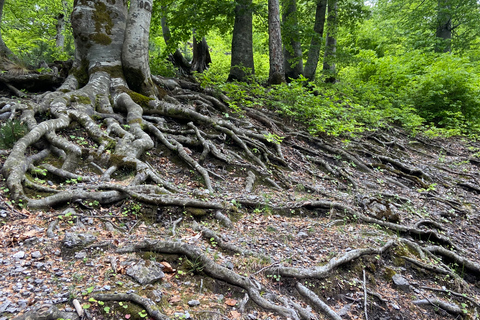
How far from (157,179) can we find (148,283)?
2.23 m

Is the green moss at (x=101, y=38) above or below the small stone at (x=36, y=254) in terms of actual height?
above

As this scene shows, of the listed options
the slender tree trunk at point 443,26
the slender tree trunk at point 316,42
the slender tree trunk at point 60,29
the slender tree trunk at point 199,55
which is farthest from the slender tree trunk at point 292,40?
the slender tree trunk at point 60,29

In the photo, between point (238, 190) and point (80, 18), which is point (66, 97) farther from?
point (238, 190)

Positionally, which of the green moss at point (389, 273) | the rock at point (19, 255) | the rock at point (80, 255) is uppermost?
the rock at point (19, 255)

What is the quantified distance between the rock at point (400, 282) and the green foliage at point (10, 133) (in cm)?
646

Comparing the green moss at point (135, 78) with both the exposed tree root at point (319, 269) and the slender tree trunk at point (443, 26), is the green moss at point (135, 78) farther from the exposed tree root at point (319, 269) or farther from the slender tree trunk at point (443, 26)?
the slender tree trunk at point (443, 26)

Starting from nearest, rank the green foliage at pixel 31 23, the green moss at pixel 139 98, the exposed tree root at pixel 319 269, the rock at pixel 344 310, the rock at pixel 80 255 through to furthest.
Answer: the rock at pixel 80 255 → the rock at pixel 344 310 → the exposed tree root at pixel 319 269 → the green moss at pixel 139 98 → the green foliage at pixel 31 23

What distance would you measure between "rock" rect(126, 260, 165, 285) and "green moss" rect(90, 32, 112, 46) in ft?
20.8

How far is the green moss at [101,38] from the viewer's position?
23.1 feet

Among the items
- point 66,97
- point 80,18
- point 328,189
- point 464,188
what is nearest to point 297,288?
point 328,189

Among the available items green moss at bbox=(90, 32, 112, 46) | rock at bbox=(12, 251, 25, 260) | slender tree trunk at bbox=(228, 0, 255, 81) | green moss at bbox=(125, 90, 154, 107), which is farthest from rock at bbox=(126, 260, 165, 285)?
slender tree trunk at bbox=(228, 0, 255, 81)

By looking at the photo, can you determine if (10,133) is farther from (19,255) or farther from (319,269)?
(319,269)

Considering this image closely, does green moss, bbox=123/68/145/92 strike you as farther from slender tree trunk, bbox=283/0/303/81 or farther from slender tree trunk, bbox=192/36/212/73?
slender tree trunk, bbox=192/36/212/73

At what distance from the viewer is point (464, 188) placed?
28.8 feet
